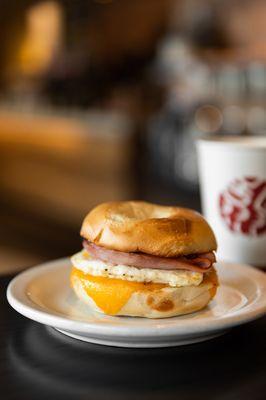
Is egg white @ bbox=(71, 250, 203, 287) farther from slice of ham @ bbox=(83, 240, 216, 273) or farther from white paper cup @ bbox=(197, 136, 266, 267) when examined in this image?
white paper cup @ bbox=(197, 136, 266, 267)

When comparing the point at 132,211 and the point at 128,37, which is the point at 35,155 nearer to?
the point at 128,37

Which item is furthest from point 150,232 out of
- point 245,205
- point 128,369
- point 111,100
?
point 111,100

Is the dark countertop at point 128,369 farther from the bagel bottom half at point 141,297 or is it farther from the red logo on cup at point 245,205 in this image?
the red logo on cup at point 245,205

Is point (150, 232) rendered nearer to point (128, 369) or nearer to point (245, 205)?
point (128, 369)

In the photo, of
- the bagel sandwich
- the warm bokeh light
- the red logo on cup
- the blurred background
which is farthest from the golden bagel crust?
the warm bokeh light

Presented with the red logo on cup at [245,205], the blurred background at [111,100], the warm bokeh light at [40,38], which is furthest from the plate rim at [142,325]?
the warm bokeh light at [40,38]

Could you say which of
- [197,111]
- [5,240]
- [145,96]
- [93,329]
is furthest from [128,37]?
[93,329]
